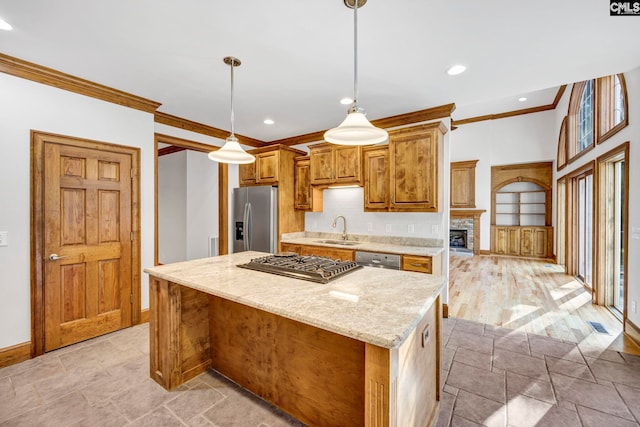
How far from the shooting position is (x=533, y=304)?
3920 mm

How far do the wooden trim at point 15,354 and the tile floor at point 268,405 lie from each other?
63 mm

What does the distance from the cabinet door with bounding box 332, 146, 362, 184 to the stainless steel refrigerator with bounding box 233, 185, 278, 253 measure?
1.07 m

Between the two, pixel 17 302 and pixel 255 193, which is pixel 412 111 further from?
pixel 17 302

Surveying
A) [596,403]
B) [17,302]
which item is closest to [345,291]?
[596,403]

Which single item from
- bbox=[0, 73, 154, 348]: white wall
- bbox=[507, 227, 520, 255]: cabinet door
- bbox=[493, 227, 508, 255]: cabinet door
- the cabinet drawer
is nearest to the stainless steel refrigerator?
the cabinet drawer

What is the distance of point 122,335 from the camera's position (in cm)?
300

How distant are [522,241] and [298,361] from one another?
796 cm

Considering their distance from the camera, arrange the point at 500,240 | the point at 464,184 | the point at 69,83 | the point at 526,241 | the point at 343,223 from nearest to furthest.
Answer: the point at 69,83, the point at 343,223, the point at 526,241, the point at 500,240, the point at 464,184

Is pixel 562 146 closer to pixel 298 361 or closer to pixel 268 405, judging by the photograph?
pixel 298 361

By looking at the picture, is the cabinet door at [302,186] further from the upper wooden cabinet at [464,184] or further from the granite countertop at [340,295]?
the upper wooden cabinet at [464,184]

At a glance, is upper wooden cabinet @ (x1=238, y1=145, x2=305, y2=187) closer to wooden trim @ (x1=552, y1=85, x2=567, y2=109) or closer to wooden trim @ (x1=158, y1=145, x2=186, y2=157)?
wooden trim @ (x1=158, y1=145, x2=186, y2=157)

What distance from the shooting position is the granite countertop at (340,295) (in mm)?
1129

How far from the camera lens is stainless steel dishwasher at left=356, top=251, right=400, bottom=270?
3.30m

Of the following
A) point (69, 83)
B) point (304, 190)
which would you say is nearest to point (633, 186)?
point (304, 190)
